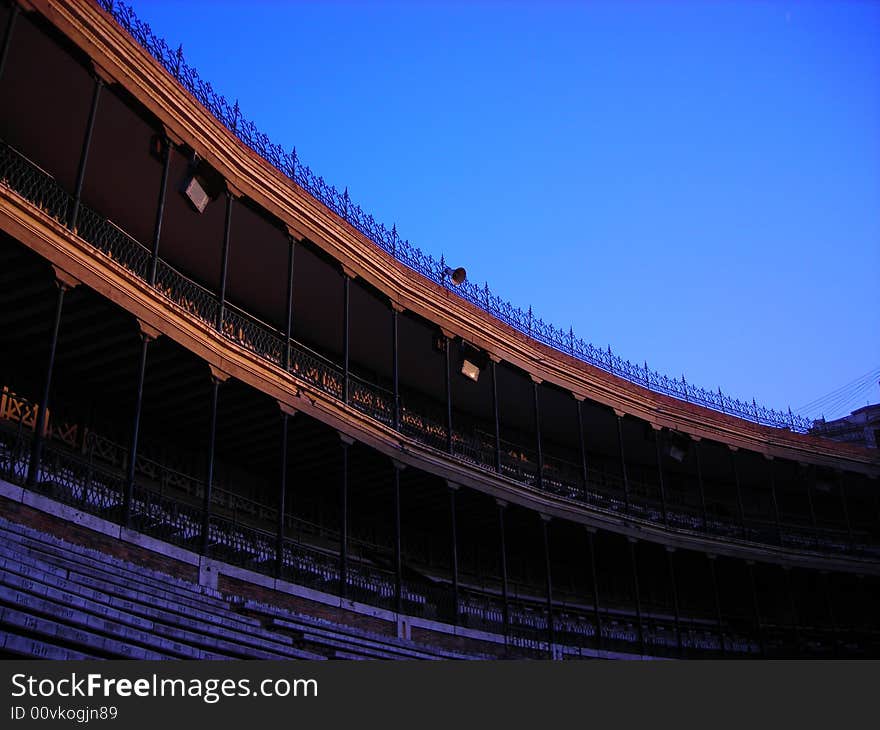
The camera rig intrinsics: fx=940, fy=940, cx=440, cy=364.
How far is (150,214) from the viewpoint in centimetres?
2275

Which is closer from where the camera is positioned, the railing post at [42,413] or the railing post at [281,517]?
the railing post at [42,413]

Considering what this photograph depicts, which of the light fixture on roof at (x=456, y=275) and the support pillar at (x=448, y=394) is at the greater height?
the light fixture on roof at (x=456, y=275)

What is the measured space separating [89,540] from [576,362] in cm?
2023

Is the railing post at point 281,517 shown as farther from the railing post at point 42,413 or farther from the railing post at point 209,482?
the railing post at point 42,413

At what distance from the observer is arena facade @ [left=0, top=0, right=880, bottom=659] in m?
15.0

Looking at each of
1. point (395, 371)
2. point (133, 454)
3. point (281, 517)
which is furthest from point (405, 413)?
point (133, 454)

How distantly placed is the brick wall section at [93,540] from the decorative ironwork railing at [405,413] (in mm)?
4859

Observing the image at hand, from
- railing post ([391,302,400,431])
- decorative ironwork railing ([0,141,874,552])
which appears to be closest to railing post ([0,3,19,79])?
decorative ironwork railing ([0,141,874,552])

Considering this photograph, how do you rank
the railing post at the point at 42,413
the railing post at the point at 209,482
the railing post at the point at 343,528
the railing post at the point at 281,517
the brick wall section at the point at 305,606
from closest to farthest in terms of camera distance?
1. the railing post at the point at 42,413
2. the railing post at the point at 209,482
3. the brick wall section at the point at 305,606
4. the railing post at the point at 281,517
5. the railing post at the point at 343,528

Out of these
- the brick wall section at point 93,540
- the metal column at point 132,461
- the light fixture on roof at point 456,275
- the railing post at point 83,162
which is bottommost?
the brick wall section at point 93,540

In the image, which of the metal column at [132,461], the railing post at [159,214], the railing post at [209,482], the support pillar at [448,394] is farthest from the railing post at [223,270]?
the support pillar at [448,394]

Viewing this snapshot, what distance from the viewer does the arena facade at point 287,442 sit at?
15.0 metres

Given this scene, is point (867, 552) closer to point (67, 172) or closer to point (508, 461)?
point (508, 461)

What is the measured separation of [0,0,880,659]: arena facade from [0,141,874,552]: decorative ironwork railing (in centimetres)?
17
